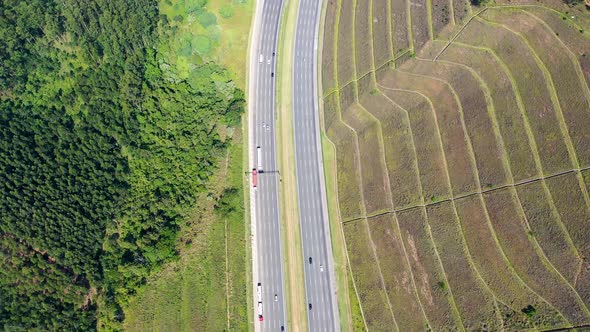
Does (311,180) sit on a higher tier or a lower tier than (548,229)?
higher

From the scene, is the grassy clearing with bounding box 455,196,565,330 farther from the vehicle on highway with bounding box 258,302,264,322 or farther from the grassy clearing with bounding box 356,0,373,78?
the vehicle on highway with bounding box 258,302,264,322

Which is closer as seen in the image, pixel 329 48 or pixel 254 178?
pixel 254 178

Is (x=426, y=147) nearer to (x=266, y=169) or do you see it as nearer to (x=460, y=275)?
(x=460, y=275)

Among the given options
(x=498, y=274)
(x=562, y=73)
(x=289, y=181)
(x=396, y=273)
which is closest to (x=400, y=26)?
(x=562, y=73)

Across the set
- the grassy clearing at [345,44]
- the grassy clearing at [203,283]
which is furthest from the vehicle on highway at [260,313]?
the grassy clearing at [345,44]

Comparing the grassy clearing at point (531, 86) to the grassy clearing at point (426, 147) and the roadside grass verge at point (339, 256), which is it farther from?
the roadside grass verge at point (339, 256)

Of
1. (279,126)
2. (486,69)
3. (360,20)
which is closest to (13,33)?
(279,126)

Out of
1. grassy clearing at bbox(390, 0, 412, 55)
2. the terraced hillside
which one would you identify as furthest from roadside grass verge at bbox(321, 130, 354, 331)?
grassy clearing at bbox(390, 0, 412, 55)
